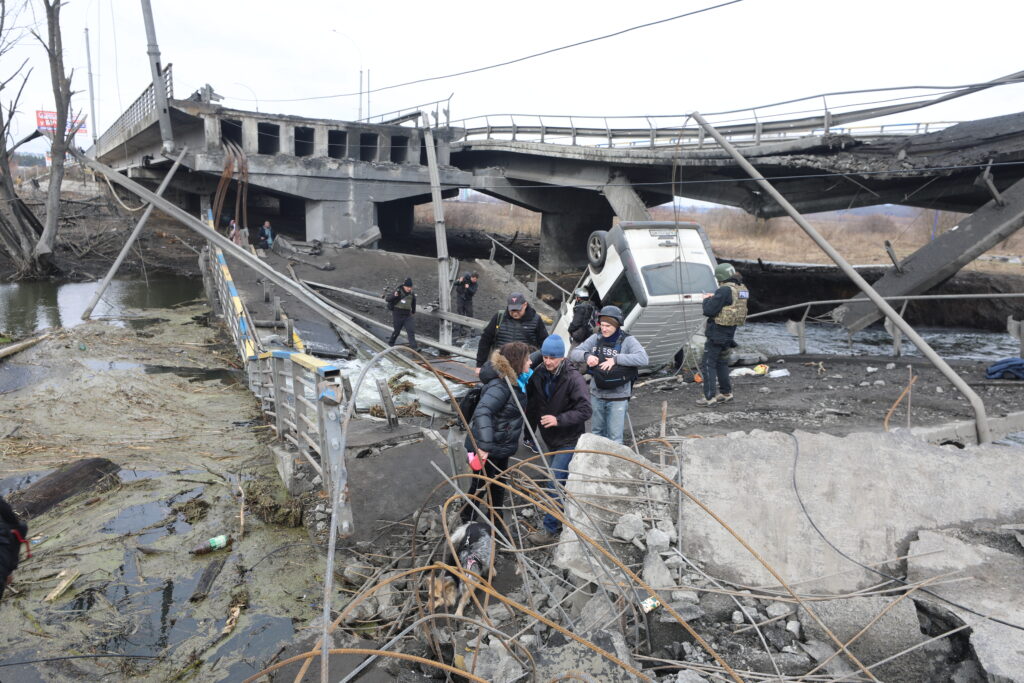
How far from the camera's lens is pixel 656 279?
9.93 metres

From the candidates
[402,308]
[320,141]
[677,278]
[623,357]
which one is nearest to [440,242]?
[402,308]

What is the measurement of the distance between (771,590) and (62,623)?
14.8 ft

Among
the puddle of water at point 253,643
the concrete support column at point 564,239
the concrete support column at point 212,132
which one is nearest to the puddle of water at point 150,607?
the puddle of water at point 253,643

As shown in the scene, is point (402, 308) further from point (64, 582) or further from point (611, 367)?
point (64, 582)

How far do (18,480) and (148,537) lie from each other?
2004mm

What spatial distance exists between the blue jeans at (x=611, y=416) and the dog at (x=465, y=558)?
176cm

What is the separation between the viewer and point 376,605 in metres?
4.20

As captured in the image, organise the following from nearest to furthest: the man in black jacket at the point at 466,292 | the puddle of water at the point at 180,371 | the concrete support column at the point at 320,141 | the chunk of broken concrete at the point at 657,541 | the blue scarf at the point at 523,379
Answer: the chunk of broken concrete at the point at 657,541 → the blue scarf at the point at 523,379 → the puddle of water at the point at 180,371 → the man in black jacket at the point at 466,292 → the concrete support column at the point at 320,141

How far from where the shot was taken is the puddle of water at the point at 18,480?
584 cm

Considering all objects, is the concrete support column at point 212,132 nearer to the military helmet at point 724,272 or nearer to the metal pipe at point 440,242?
the metal pipe at point 440,242

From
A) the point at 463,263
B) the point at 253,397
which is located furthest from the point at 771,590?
the point at 463,263

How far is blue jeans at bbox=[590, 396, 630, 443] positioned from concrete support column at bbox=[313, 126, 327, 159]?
82.8 feet

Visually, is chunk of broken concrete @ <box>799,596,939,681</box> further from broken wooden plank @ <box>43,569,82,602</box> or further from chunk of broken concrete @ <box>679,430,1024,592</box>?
broken wooden plank @ <box>43,569,82,602</box>

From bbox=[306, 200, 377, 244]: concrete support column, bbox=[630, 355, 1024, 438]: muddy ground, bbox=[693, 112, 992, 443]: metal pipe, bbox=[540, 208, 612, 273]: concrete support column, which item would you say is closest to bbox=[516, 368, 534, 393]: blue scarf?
bbox=[693, 112, 992, 443]: metal pipe
